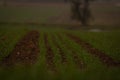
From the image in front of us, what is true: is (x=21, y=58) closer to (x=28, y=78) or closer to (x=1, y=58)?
(x=1, y=58)

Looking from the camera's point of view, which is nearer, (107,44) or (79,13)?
(107,44)

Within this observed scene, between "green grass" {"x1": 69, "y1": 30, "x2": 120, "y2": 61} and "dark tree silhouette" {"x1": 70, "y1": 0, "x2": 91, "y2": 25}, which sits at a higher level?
"green grass" {"x1": 69, "y1": 30, "x2": 120, "y2": 61}

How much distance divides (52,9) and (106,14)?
62.4ft

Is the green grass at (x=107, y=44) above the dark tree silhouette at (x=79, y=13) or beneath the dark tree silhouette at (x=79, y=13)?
above

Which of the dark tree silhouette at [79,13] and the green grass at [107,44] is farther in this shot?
the dark tree silhouette at [79,13]

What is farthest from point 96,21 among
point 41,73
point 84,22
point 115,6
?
point 41,73

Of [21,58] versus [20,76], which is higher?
[20,76]

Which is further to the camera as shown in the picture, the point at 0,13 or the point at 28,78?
the point at 0,13

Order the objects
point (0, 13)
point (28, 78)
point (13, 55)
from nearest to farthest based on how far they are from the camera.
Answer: point (28, 78), point (13, 55), point (0, 13)

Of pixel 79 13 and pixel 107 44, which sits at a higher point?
pixel 107 44

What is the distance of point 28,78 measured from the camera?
3598mm

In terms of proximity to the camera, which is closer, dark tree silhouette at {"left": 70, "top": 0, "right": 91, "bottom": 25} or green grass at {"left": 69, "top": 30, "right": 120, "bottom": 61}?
green grass at {"left": 69, "top": 30, "right": 120, "bottom": 61}

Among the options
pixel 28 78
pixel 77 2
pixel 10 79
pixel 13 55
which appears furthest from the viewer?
pixel 77 2

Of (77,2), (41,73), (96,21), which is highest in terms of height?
(41,73)
